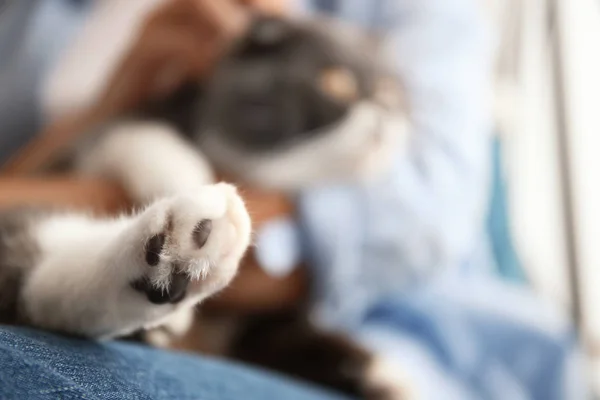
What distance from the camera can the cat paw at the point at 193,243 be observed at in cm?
39

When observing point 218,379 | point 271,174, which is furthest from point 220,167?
point 218,379

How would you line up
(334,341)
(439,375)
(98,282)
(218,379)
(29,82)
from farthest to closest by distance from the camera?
(29,82) → (439,375) → (334,341) → (218,379) → (98,282)

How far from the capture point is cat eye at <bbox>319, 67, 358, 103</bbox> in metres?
0.96

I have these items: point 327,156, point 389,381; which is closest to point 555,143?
point 327,156

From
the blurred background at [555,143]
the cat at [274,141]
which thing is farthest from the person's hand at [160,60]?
the blurred background at [555,143]

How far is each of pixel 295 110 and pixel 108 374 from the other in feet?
1.96

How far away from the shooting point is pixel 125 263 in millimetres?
436

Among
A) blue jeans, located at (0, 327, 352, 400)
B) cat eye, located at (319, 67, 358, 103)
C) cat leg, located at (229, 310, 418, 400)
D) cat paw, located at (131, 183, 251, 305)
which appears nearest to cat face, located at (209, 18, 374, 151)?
cat eye, located at (319, 67, 358, 103)

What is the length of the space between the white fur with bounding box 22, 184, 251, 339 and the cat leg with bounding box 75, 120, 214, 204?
30cm

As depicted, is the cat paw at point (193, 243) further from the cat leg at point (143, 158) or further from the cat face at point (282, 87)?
the cat face at point (282, 87)

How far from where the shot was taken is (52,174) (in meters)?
1.03

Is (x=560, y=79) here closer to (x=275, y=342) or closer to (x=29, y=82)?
(x=275, y=342)

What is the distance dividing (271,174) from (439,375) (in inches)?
15.3

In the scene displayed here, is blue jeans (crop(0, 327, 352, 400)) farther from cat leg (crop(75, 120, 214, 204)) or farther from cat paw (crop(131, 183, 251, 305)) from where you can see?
cat leg (crop(75, 120, 214, 204))
